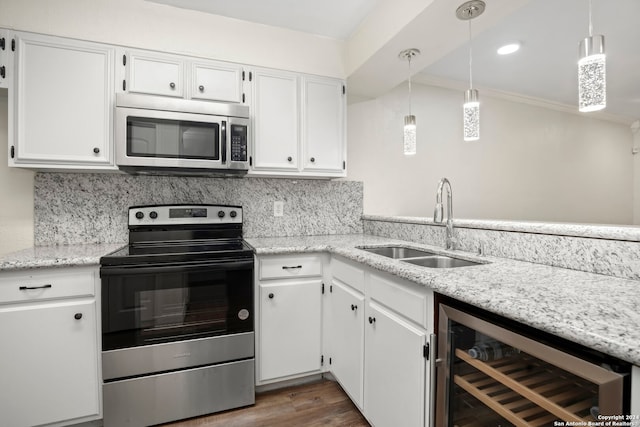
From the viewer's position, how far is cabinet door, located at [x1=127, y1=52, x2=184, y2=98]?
1.93m

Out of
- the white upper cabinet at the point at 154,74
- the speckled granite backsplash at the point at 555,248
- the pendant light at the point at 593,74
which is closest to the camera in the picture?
the pendant light at the point at 593,74

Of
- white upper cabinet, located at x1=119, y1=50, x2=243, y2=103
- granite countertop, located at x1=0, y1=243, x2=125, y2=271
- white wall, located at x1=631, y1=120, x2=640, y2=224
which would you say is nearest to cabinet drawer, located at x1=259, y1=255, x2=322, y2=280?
granite countertop, located at x1=0, y1=243, x2=125, y2=271

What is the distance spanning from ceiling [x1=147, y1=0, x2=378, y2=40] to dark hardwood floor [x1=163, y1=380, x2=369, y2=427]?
248 centimetres

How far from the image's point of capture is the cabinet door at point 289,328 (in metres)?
1.93

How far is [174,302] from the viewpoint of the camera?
171 cm

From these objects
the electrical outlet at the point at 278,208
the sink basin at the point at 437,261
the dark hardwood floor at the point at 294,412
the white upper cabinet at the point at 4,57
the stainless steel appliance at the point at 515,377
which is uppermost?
the white upper cabinet at the point at 4,57

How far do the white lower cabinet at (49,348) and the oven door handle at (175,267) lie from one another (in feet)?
0.39

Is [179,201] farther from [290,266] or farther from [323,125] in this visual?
[323,125]

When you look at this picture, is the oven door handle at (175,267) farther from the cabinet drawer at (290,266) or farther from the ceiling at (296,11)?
the ceiling at (296,11)

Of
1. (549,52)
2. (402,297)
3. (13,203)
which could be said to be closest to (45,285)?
Result: (13,203)

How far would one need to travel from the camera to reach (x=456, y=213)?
130 inches

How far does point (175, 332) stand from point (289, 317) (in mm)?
652

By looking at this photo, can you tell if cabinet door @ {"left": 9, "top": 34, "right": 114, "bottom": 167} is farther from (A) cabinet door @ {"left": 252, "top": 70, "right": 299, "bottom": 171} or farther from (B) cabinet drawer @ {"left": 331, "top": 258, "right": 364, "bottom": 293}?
(B) cabinet drawer @ {"left": 331, "top": 258, "right": 364, "bottom": 293}

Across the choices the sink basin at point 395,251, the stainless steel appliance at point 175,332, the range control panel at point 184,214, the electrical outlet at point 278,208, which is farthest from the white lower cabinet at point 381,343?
the range control panel at point 184,214
